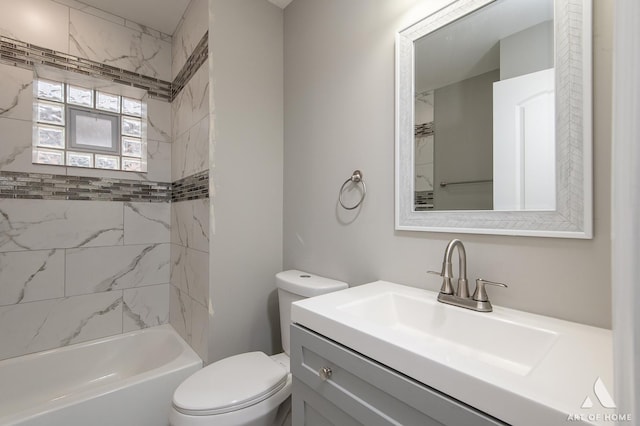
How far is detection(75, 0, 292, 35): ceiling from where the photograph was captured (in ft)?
6.25

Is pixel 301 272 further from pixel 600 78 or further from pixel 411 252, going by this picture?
pixel 600 78

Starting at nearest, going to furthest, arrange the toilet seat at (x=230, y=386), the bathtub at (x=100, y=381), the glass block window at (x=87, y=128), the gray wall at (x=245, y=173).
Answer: the toilet seat at (x=230, y=386) → the bathtub at (x=100, y=381) → the gray wall at (x=245, y=173) → the glass block window at (x=87, y=128)

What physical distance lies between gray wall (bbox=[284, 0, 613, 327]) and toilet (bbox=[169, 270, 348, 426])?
228 millimetres

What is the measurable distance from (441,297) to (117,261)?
216 cm

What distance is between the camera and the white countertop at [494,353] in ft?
1.52

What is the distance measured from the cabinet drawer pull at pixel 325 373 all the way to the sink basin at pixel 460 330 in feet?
0.58

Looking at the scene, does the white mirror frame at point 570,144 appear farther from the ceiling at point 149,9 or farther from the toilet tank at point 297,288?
the ceiling at point 149,9

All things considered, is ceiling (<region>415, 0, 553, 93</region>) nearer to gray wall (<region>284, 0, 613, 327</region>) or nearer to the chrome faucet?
gray wall (<region>284, 0, 613, 327</region>)

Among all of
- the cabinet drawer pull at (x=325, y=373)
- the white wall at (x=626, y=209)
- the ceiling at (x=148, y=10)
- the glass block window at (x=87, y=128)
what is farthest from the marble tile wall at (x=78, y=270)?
the white wall at (x=626, y=209)

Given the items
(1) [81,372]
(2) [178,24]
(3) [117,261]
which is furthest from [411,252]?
(2) [178,24]

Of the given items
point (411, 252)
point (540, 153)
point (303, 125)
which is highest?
point (303, 125)

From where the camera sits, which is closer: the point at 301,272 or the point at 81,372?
the point at 301,272

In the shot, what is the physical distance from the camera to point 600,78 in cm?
74

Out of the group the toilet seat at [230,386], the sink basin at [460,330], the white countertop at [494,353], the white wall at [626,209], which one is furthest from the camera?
the toilet seat at [230,386]
